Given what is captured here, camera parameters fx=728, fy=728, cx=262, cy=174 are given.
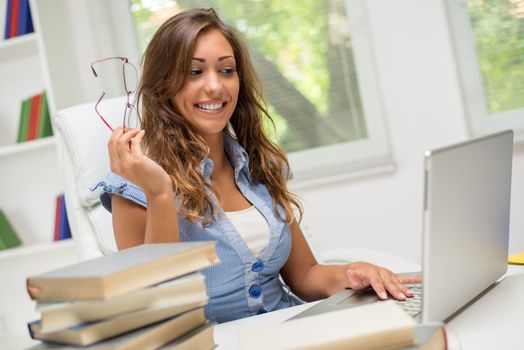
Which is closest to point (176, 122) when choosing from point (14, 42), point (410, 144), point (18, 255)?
point (410, 144)

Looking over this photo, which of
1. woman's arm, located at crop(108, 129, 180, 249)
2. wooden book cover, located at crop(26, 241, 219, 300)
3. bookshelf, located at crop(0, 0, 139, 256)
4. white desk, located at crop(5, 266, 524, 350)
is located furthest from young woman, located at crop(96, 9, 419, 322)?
bookshelf, located at crop(0, 0, 139, 256)

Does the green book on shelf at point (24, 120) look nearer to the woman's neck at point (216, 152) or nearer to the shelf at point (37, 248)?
A: the shelf at point (37, 248)

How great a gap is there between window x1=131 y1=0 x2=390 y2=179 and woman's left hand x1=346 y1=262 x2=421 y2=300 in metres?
1.66

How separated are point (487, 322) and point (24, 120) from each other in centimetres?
270

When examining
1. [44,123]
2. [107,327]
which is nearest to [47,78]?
[44,123]

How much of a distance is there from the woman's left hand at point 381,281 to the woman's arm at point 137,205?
13.8 inches

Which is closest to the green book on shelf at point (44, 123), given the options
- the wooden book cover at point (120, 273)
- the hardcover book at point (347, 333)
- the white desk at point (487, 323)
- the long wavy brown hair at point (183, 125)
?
the long wavy brown hair at point (183, 125)

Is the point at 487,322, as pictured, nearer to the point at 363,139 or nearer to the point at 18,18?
the point at 363,139

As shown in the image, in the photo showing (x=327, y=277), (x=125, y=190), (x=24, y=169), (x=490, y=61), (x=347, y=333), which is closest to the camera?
(x=347, y=333)

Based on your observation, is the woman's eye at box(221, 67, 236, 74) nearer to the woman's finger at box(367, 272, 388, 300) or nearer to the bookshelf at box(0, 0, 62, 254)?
the woman's finger at box(367, 272, 388, 300)

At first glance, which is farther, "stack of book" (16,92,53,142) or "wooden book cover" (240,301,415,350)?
"stack of book" (16,92,53,142)

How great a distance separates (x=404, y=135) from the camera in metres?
2.94

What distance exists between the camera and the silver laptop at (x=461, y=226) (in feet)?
3.01

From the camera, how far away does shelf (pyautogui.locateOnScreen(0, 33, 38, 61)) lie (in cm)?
319
